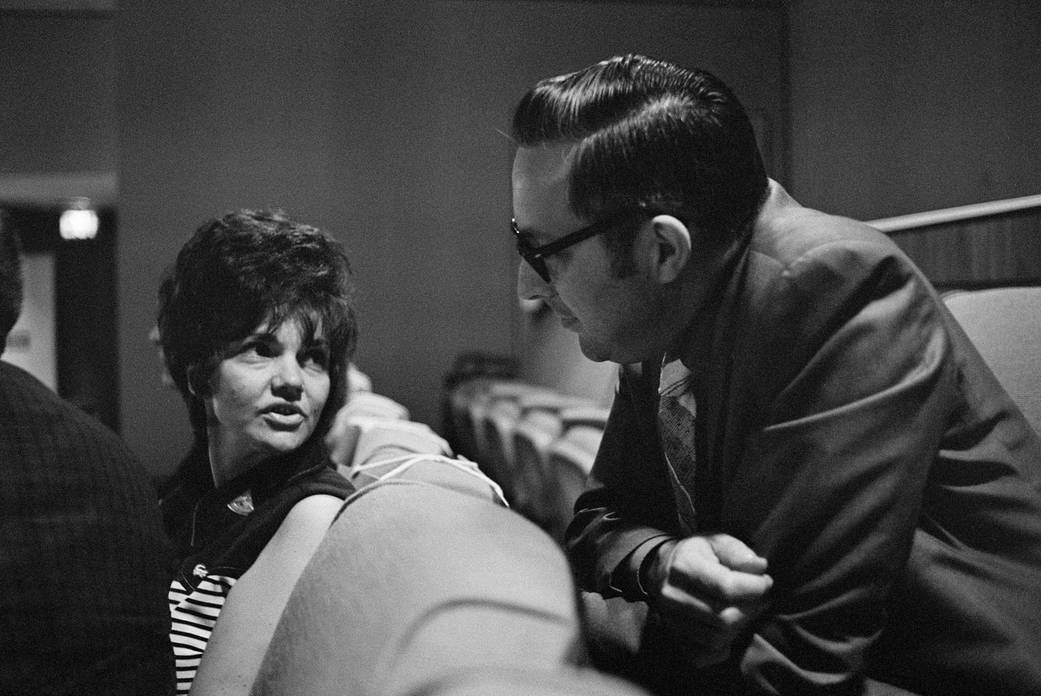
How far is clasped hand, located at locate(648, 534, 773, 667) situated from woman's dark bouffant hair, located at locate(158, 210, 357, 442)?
2.31 feet

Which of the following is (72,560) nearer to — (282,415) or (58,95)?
(282,415)

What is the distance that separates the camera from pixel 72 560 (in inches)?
33.9

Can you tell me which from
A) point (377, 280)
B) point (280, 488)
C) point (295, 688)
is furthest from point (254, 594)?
point (377, 280)

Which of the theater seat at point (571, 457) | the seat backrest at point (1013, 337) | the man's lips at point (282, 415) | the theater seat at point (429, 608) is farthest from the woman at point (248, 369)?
the theater seat at point (571, 457)

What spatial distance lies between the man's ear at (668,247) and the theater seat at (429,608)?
474 millimetres

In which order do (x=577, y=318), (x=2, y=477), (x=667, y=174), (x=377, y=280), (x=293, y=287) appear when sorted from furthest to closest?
(x=377, y=280) → (x=293, y=287) → (x=577, y=318) → (x=667, y=174) → (x=2, y=477)

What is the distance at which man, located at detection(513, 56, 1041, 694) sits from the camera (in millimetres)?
854

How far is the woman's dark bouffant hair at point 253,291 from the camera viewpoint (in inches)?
56.6

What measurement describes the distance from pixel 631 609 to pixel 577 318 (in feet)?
1.20

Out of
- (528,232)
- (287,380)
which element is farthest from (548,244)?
(287,380)

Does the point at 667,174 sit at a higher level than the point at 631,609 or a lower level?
higher

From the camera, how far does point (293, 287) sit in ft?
4.76

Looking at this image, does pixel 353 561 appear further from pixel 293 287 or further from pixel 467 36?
pixel 467 36

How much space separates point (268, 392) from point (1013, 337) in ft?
3.76
